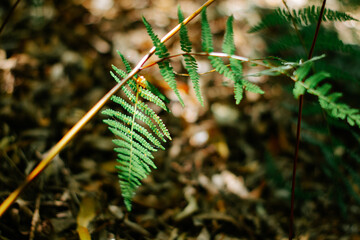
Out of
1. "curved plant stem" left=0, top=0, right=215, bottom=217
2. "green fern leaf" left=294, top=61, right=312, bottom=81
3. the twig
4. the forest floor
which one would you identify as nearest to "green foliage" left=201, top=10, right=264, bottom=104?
"green fern leaf" left=294, top=61, right=312, bottom=81

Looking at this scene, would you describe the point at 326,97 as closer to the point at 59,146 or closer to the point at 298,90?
the point at 298,90

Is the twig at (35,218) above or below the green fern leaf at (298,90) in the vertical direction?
below

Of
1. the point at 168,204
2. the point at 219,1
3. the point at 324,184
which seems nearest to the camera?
the point at 168,204

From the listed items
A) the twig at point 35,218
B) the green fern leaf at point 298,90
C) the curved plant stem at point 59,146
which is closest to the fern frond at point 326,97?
the green fern leaf at point 298,90

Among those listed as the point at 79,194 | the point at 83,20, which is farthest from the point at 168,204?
the point at 83,20

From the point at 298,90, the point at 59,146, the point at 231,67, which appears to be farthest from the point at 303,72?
the point at 59,146

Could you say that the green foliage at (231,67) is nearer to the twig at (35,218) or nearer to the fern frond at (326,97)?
the fern frond at (326,97)

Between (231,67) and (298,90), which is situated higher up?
(231,67)

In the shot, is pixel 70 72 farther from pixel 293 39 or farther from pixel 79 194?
pixel 293 39
